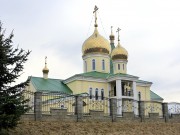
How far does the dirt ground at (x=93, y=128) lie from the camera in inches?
528

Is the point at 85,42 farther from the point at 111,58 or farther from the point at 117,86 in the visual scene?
the point at 117,86

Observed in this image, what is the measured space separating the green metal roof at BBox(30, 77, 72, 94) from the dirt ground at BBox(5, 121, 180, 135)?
17.1 meters

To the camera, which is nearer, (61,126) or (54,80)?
(61,126)

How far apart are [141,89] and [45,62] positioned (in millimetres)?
12114

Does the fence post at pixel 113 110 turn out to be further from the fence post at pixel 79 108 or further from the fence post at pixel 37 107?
the fence post at pixel 37 107

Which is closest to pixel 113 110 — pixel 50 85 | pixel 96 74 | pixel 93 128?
pixel 93 128

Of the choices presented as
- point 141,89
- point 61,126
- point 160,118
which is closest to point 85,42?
point 141,89

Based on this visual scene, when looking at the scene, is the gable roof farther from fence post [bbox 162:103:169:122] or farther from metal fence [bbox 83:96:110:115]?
fence post [bbox 162:103:169:122]

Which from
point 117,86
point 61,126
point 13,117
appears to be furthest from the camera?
point 117,86

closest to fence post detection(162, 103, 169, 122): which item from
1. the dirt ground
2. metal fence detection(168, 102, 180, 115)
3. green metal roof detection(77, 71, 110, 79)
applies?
the dirt ground

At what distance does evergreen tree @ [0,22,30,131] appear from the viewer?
11102 mm

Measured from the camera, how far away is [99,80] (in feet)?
118

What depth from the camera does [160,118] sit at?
19141mm

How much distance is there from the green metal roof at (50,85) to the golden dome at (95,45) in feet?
16.6
